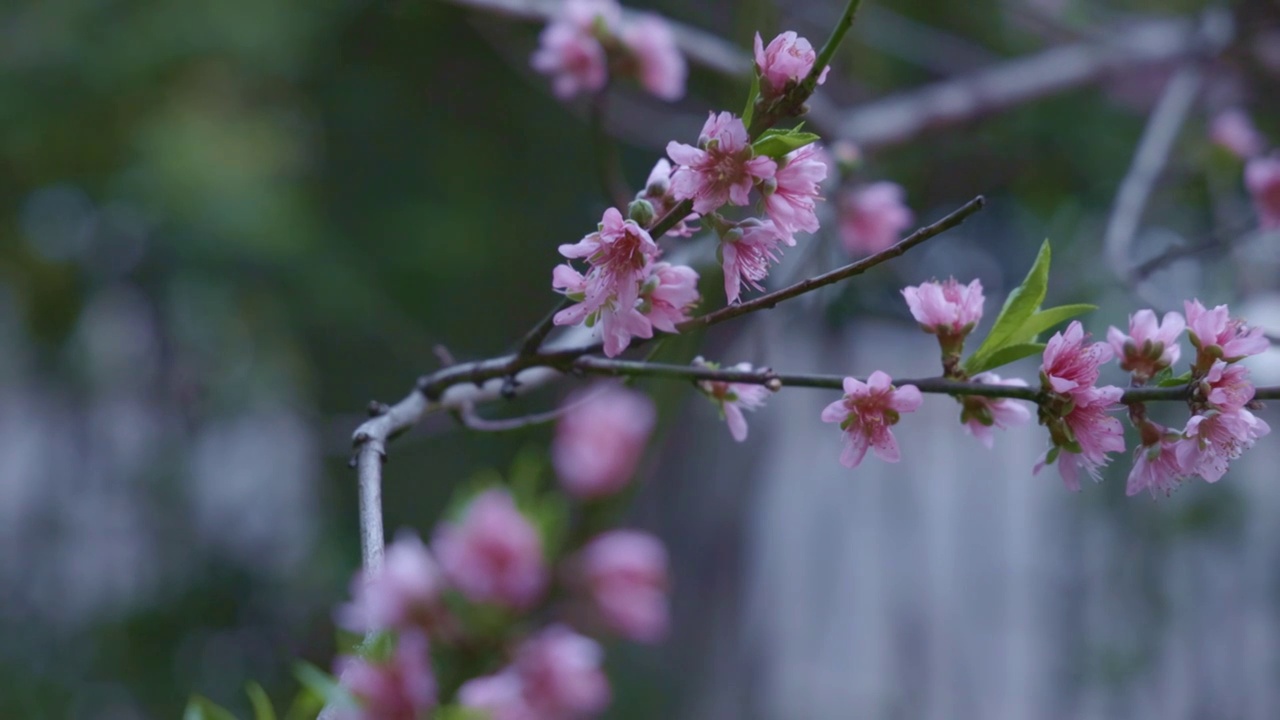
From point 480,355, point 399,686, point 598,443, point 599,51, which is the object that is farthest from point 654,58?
point 480,355

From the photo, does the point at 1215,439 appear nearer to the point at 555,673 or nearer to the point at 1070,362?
the point at 1070,362

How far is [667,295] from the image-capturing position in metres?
0.45

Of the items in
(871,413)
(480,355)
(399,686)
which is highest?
(480,355)

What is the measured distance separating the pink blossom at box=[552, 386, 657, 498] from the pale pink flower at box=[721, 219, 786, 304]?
142mm

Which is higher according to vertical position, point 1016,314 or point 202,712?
point 1016,314

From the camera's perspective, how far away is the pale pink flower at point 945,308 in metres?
0.47

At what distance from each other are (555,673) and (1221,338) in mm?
331

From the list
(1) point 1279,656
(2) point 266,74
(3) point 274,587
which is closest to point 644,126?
(2) point 266,74

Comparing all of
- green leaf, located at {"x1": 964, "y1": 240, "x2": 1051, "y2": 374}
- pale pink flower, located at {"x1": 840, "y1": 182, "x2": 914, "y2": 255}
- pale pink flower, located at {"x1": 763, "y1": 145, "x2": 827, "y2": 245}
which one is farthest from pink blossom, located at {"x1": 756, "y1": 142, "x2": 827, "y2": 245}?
pale pink flower, located at {"x1": 840, "y1": 182, "x2": 914, "y2": 255}

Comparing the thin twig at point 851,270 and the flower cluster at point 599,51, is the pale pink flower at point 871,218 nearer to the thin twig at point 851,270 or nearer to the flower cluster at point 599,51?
the flower cluster at point 599,51

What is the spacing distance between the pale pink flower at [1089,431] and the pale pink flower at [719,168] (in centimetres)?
17

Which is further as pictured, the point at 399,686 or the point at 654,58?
the point at 654,58

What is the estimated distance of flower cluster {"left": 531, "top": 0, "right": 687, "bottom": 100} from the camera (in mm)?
930

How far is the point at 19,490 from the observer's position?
277 centimetres
